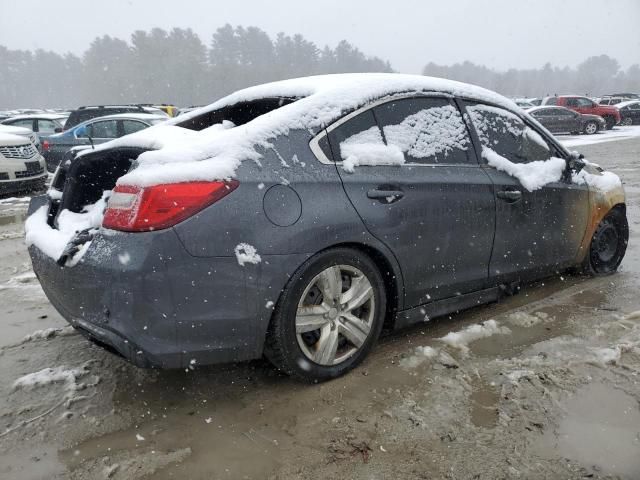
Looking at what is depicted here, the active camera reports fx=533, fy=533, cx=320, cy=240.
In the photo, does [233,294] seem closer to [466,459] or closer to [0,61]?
[466,459]

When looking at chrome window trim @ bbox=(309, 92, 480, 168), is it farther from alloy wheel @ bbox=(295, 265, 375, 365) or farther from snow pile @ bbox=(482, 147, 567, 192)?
alloy wheel @ bbox=(295, 265, 375, 365)

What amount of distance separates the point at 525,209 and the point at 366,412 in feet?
5.89

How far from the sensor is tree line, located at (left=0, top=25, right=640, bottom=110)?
3762 inches

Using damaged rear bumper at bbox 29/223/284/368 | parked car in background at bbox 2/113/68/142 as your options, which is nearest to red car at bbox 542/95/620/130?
parked car in background at bbox 2/113/68/142

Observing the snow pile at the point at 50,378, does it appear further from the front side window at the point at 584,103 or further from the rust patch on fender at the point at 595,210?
the front side window at the point at 584,103

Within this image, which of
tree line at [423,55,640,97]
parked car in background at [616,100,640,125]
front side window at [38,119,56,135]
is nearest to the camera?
front side window at [38,119,56,135]

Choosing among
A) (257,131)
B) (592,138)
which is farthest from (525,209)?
(592,138)

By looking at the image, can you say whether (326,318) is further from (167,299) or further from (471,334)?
(471,334)

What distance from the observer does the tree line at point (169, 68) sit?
314ft

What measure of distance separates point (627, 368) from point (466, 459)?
4.11 feet

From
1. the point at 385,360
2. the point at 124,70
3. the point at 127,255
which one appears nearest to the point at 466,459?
the point at 385,360

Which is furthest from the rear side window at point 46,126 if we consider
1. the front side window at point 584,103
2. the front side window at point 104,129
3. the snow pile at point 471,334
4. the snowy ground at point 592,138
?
the front side window at point 584,103

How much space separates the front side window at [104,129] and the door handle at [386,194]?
976 centimetres

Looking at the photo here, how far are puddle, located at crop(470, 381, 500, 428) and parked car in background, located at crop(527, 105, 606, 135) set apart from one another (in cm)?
2364
